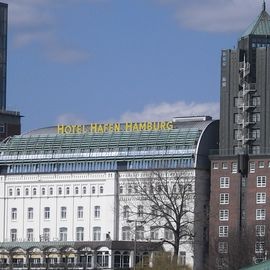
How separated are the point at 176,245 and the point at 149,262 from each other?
4.98 metres

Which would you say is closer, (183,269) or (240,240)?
(183,269)

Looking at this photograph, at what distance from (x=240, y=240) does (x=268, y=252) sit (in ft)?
31.7

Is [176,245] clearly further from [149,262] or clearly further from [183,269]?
[183,269]

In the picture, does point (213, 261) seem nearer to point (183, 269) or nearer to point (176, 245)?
point (176, 245)

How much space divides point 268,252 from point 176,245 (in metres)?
15.9

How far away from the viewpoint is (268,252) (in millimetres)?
185125

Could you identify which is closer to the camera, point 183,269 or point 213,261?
point 183,269

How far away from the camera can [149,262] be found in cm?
19400

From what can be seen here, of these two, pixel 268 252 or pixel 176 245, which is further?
pixel 176 245

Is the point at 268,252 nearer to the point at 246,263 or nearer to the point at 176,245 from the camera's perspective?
the point at 246,263

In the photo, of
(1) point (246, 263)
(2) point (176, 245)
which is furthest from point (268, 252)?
(2) point (176, 245)

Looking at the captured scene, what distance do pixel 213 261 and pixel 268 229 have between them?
8.13m

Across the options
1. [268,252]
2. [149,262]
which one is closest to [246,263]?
[268,252]

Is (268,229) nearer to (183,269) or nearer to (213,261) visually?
(213,261)
